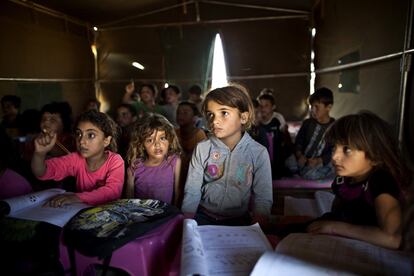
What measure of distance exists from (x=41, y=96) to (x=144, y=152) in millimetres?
3203

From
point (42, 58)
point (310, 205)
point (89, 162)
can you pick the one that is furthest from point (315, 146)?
point (42, 58)

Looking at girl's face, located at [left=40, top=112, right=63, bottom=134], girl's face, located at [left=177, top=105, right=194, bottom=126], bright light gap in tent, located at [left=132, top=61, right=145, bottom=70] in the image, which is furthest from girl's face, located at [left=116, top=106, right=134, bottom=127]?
bright light gap in tent, located at [left=132, top=61, right=145, bottom=70]

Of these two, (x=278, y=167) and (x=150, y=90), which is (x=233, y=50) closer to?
(x=150, y=90)

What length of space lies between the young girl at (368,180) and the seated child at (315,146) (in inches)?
68.3

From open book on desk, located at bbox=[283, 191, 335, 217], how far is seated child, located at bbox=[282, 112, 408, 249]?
0.89m

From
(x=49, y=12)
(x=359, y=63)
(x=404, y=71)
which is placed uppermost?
(x=49, y=12)

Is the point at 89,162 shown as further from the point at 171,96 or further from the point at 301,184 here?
the point at 171,96

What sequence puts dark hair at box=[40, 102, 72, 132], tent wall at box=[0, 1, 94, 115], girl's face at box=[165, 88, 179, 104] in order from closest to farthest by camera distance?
dark hair at box=[40, 102, 72, 132], tent wall at box=[0, 1, 94, 115], girl's face at box=[165, 88, 179, 104]

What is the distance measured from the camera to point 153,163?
5.99 ft

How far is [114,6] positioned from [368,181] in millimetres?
4994

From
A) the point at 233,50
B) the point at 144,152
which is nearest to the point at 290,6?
the point at 233,50

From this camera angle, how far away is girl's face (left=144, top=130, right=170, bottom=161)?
1780mm

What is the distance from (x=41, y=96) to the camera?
4340 mm

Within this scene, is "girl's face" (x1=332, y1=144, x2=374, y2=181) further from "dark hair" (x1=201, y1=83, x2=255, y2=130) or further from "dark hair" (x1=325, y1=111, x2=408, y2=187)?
"dark hair" (x1=201, y1=83, x2=255, y2=130)
